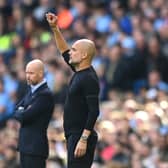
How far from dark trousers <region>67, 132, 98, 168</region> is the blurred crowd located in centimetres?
336

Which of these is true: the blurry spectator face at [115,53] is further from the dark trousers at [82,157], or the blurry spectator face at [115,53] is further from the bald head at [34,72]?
the dark trousers at [82,157]

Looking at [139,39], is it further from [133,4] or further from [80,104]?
[80,104]

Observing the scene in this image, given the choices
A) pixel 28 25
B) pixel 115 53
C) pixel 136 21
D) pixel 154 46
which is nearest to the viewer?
pixel 154 46

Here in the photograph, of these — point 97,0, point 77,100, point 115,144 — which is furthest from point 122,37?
point 77,100

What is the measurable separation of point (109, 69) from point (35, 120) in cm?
653

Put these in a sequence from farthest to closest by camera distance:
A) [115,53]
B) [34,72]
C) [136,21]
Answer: [136,21] → [115,53] → [34,72]

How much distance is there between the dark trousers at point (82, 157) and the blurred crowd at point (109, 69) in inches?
132

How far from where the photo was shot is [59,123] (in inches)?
626

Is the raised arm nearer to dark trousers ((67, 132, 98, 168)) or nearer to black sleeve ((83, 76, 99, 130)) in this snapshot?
black sleeve ((83, 76, 99, 130))

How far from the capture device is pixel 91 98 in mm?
9625

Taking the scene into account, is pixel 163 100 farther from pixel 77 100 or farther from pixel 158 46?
pixel 77 100

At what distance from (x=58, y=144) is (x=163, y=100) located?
179cm

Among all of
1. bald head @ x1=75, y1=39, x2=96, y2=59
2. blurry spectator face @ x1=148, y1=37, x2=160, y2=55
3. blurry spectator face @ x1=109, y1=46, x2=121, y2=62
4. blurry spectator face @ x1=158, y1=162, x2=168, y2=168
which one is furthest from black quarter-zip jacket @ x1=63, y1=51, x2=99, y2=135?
blurry spectator face @ x1=109, y1=46, x2=121, y2=62

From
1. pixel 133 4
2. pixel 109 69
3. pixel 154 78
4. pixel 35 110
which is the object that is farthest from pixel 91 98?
pixel 133 4
